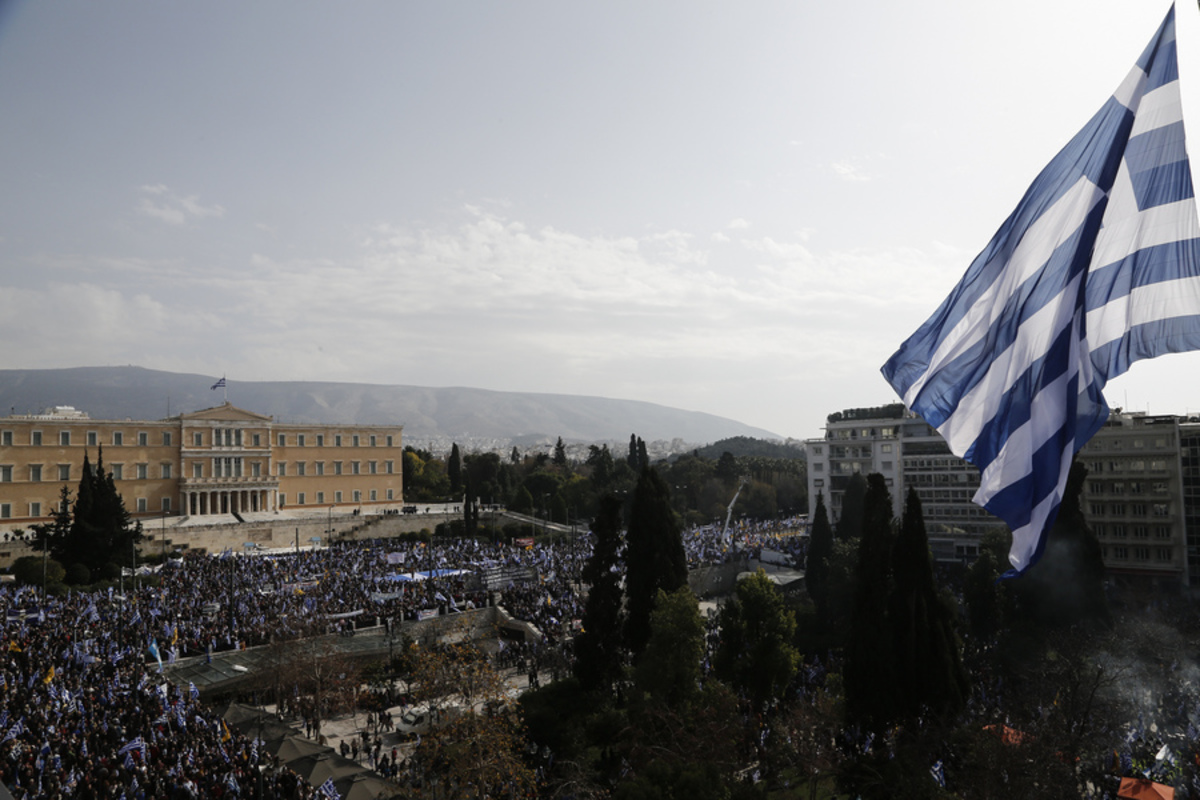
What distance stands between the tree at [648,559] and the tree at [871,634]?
211 inches

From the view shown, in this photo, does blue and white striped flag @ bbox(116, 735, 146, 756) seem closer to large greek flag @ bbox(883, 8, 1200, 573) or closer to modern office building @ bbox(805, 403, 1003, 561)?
large greek flag @ bbox(883, 8, 1200, 573)

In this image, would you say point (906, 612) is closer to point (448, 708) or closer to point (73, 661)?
point (448, 708)

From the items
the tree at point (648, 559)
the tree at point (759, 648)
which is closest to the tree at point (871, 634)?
the tree at point (759, 648)

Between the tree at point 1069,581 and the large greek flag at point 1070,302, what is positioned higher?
the large greek flag at point 1070,302

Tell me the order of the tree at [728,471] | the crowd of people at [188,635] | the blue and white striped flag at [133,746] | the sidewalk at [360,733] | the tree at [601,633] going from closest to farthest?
the crowd of people at [188,635] → the blue and white striped flag at [133,746] → the sidewalk at [360,733] → the tree at [601,633] → the tree at [728,471]

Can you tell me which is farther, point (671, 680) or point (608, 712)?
point (608, 712)

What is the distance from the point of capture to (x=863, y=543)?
2075 centimetres

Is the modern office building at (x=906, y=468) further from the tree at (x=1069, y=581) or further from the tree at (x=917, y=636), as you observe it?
the tree at (x=917, y=636)

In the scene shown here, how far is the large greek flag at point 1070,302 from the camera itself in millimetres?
6039

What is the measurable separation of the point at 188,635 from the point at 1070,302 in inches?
1131

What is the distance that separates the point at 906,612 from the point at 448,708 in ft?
39.6

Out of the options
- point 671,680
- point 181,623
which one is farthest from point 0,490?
point 671,680

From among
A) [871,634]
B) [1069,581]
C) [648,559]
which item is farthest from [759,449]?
[871,634]

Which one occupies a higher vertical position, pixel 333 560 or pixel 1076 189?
pixel 1076 189
